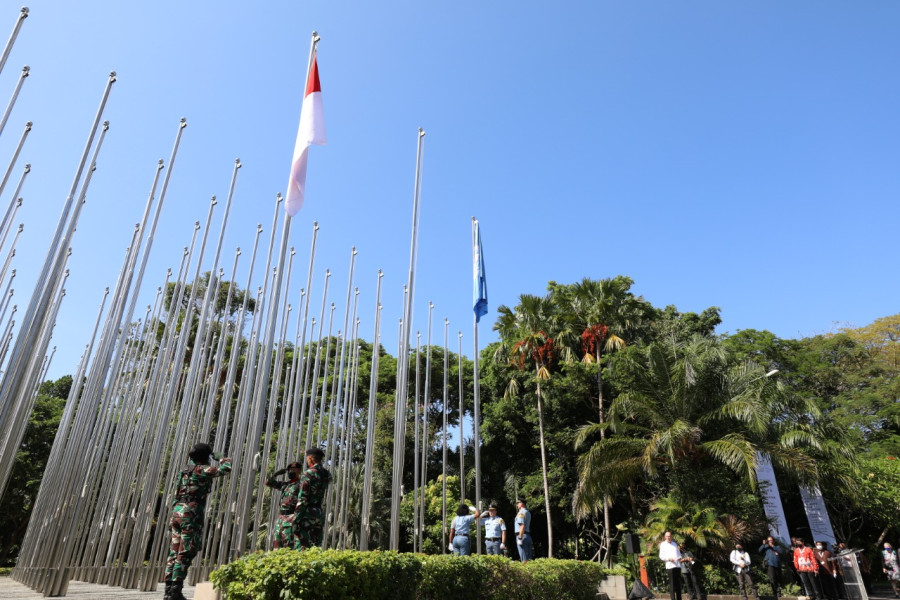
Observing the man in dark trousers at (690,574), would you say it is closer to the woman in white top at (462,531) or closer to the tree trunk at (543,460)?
the woman in white top at (462,531)

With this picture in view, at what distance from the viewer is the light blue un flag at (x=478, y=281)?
1386cm

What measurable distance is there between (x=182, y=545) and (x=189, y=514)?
34cm

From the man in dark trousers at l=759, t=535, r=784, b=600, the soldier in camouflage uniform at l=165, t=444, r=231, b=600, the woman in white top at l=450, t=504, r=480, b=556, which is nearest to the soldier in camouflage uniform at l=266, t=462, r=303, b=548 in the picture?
the soldier in camouflage uniform at l=165, t=444, r=231, b=600

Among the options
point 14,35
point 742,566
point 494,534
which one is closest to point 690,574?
point 742,566

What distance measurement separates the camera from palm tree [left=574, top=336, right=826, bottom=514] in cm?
1841

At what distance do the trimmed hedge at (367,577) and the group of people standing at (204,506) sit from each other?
129cm

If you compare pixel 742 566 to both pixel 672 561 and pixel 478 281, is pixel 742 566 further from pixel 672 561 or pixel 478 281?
pixel 478 281

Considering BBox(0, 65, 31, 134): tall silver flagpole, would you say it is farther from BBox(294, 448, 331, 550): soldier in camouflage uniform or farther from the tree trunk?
the tree trunk

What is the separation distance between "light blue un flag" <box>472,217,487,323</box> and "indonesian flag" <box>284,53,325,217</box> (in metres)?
5.76

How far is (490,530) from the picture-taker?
12008 mm

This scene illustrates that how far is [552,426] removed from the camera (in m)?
25.5

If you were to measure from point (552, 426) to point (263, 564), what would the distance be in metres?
21.8

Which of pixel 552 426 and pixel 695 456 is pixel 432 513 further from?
pixel 695 456

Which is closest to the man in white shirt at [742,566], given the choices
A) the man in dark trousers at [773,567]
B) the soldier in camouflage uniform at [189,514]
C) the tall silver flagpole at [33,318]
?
the man in dark trousers at [773,567]
